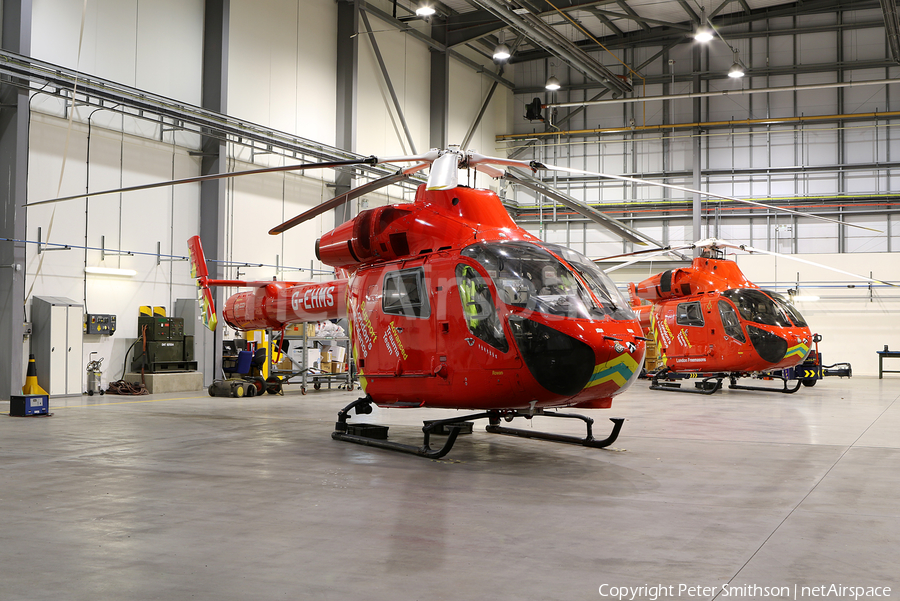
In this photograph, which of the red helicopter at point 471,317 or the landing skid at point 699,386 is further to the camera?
the landing skid at point 699,386

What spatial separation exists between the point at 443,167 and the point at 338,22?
16177 millimetres

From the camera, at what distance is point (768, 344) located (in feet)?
46.0

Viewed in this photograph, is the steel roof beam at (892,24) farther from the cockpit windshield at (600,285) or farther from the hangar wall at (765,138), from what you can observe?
the cockpit windshield at (600,285)

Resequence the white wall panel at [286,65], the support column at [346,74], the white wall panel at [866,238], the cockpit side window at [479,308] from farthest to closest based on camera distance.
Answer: the white wall panel at [866,238]
the support column at [346,74]
the white wall panel at [286,65]
the cockpit side window at [479,308]

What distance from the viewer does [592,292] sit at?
658cm

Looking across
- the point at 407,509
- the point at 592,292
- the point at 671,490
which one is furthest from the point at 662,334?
the point at 407,509

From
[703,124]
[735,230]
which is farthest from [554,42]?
[735,230]

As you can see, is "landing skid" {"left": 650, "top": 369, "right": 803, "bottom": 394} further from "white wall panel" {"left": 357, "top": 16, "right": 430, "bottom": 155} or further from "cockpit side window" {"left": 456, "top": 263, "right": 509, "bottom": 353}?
"white wall panel" {"left": 357, "top": 16, "right": 430, "bottom": 155}

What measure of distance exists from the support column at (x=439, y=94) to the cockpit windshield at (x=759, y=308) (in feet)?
39.0

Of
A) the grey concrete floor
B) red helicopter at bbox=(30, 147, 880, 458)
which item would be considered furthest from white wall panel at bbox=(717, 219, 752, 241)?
red helicopter at bbox=(30, 147, 880, 458)

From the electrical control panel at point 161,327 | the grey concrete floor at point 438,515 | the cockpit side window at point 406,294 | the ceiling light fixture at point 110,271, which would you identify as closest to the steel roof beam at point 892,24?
the grey concrete floor at point 438,515

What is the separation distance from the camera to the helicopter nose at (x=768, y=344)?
14.0 meters

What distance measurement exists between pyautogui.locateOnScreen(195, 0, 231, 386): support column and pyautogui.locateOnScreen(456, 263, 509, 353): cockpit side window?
35.4ft

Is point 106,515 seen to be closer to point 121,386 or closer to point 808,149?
point 121,386
